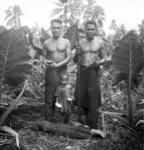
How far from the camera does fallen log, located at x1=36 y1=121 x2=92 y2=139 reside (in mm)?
3310

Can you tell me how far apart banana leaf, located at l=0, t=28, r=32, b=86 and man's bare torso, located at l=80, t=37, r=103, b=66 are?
75 cm

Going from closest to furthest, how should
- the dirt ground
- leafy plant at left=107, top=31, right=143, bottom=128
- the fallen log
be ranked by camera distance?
1. the dirt ground
2. the fallen log
3. leafy plant at left=107, top=31, right=143, bottom=128

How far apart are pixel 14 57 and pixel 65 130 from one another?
1.16 metres

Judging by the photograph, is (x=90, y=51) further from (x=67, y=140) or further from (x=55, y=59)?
(x=67, y=140)

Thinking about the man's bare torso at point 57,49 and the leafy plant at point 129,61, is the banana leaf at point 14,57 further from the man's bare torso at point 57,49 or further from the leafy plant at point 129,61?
the leafy plant at point 129,61

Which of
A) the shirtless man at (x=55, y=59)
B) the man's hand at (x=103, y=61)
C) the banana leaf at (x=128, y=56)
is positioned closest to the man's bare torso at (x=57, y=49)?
the shirtless man at (x=55, y=59)

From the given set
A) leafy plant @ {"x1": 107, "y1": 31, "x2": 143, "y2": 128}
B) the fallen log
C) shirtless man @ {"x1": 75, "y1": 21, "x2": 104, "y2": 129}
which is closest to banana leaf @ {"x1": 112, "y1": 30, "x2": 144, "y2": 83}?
leafy plant @ {"x1": 107, "y1": 31, "x2": 143, "y2": 128}

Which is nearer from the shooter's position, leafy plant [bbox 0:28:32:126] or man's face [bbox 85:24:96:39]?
leafy plant [bbox 0:28:32:126]

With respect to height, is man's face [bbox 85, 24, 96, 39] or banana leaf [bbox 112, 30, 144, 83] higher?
man's face [bbox 85, 24, 96, 39]

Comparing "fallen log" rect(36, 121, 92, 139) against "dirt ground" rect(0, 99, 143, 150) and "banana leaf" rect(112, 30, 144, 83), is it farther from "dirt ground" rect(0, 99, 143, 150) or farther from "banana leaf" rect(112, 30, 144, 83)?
"banana leaf" rect(112, 30, 144, 83)

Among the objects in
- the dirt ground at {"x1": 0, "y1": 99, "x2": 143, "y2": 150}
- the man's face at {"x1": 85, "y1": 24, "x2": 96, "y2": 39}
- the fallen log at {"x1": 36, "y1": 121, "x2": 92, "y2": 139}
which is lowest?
the dirt ground at {"x1": 0, "y1": 99, "x2": 143, "y2": 150}

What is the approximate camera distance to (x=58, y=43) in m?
3.49

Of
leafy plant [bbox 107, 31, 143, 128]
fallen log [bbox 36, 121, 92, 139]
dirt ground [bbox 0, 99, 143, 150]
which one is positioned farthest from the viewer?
leafy plant [bbox 107, 31, 143, 128]

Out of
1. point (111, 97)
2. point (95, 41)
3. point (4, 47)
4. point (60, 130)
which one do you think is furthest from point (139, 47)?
point (111, 97)
